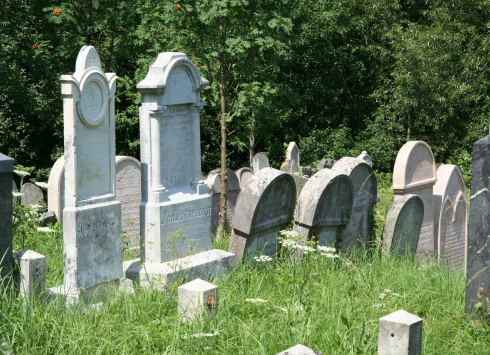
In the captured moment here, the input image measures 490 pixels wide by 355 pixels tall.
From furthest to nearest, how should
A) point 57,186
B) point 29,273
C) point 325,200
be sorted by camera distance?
point 57,186
point 325,200
point 29,273

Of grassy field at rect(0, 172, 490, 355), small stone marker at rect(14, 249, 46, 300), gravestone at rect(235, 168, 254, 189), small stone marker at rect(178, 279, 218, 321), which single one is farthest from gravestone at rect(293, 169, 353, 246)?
gravestone at rect(235, 168, 254, 189)

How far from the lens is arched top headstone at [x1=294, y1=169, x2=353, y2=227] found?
627 centimetres

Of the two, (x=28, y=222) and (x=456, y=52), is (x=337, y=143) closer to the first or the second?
(x=456, y=52)

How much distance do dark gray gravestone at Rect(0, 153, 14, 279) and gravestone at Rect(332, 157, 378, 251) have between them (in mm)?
4022

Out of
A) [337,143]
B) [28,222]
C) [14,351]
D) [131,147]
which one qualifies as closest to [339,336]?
[14,351]

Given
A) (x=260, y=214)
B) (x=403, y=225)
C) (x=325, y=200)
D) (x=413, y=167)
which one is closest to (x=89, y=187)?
(x=260, y=214)

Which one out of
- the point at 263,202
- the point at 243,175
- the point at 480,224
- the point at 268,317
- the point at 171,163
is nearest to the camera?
the point at 268,317

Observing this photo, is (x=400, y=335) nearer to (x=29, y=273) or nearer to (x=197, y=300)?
(x=197, y=300)

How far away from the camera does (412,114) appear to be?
1858cm

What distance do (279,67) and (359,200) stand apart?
458 centimetres

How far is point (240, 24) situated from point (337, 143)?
35.4 ft

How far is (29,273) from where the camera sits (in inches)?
163

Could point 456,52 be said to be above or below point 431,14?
below

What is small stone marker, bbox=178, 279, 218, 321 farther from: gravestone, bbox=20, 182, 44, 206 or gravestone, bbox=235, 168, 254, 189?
gravestone, bbox=235, 168, 254, 189
